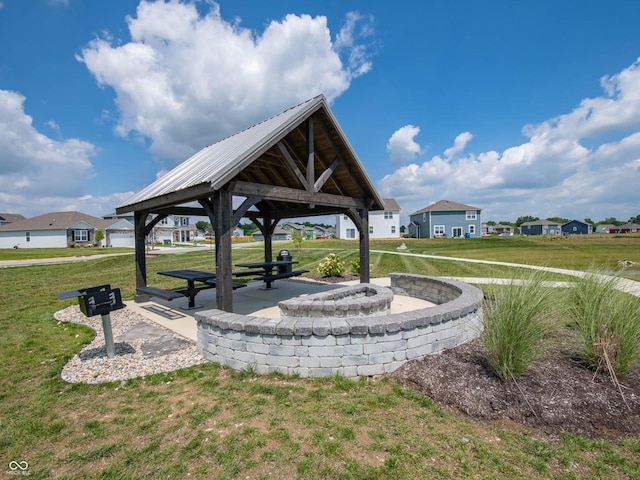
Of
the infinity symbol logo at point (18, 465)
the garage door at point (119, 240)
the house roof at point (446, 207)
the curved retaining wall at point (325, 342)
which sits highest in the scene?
the house roof at point (446, 207)

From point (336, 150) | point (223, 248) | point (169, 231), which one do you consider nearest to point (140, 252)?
point (223, 248)

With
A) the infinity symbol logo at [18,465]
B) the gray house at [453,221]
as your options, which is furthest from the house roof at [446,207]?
the infinity symbol logo at [18,465]

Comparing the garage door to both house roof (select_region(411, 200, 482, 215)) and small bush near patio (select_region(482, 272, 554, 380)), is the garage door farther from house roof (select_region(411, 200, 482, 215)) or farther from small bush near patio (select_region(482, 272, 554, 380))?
small bush near patio (select_region(482, 272, 554, 380))

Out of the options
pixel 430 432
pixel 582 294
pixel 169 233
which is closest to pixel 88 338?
pixel 430 432

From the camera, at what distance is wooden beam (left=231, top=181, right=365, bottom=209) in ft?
19.5

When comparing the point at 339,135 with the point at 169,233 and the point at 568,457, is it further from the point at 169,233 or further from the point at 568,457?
the point at 169,233

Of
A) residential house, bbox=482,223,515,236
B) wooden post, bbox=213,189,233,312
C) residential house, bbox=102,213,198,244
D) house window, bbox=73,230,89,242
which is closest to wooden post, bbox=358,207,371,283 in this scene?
wooden post, bbox=213,189,233,312

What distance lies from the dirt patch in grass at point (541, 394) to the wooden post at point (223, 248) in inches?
122

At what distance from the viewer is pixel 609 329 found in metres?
3.92

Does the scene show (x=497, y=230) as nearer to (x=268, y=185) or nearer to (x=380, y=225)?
(x=380, y=225)

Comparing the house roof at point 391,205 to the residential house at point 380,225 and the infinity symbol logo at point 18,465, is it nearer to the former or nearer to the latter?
the residential house at point 380,225

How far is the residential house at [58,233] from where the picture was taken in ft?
134

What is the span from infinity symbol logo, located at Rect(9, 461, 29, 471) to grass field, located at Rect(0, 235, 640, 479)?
0.02 m

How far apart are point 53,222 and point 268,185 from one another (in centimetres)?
4959
